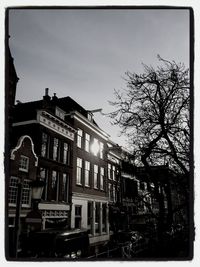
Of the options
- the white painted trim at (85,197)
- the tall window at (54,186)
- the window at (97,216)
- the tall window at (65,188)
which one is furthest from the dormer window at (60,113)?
the window at (97,216)

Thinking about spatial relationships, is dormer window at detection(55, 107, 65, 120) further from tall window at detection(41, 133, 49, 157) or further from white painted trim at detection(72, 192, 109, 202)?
white painted trim at detection(72, 192, 109, 202)

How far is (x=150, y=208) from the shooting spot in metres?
3.83

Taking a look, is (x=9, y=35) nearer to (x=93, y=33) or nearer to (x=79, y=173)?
(x=93, y=33)

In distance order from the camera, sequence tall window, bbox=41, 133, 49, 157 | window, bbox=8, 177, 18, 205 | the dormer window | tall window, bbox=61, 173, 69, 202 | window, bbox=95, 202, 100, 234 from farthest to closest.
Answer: the dormer window, tall window, bbox=41, 133, 49, 157, tall window, bbox=61, 173, 69, 202, window, bbox=95, 202, 100, 234, window, bbox=8, 177, 18, 205

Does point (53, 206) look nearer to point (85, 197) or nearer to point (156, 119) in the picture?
point (85, 197)

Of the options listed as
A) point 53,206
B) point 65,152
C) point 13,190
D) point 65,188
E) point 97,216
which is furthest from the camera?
point 97,216

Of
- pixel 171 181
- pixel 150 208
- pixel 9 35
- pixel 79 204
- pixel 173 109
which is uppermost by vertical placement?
pixel 9 35

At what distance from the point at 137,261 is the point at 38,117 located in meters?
5.09

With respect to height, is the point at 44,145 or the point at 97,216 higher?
the point at 44,145

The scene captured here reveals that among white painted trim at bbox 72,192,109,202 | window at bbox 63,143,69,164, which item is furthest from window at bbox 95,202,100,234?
window at bbox 63,143,69,164

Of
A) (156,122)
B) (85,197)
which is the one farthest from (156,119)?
(85,197)

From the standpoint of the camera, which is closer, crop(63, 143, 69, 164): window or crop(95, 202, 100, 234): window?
crop(95, 202, 100, 234): window

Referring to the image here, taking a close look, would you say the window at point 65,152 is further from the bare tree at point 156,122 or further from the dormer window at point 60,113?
the bare tree at point 156,122
